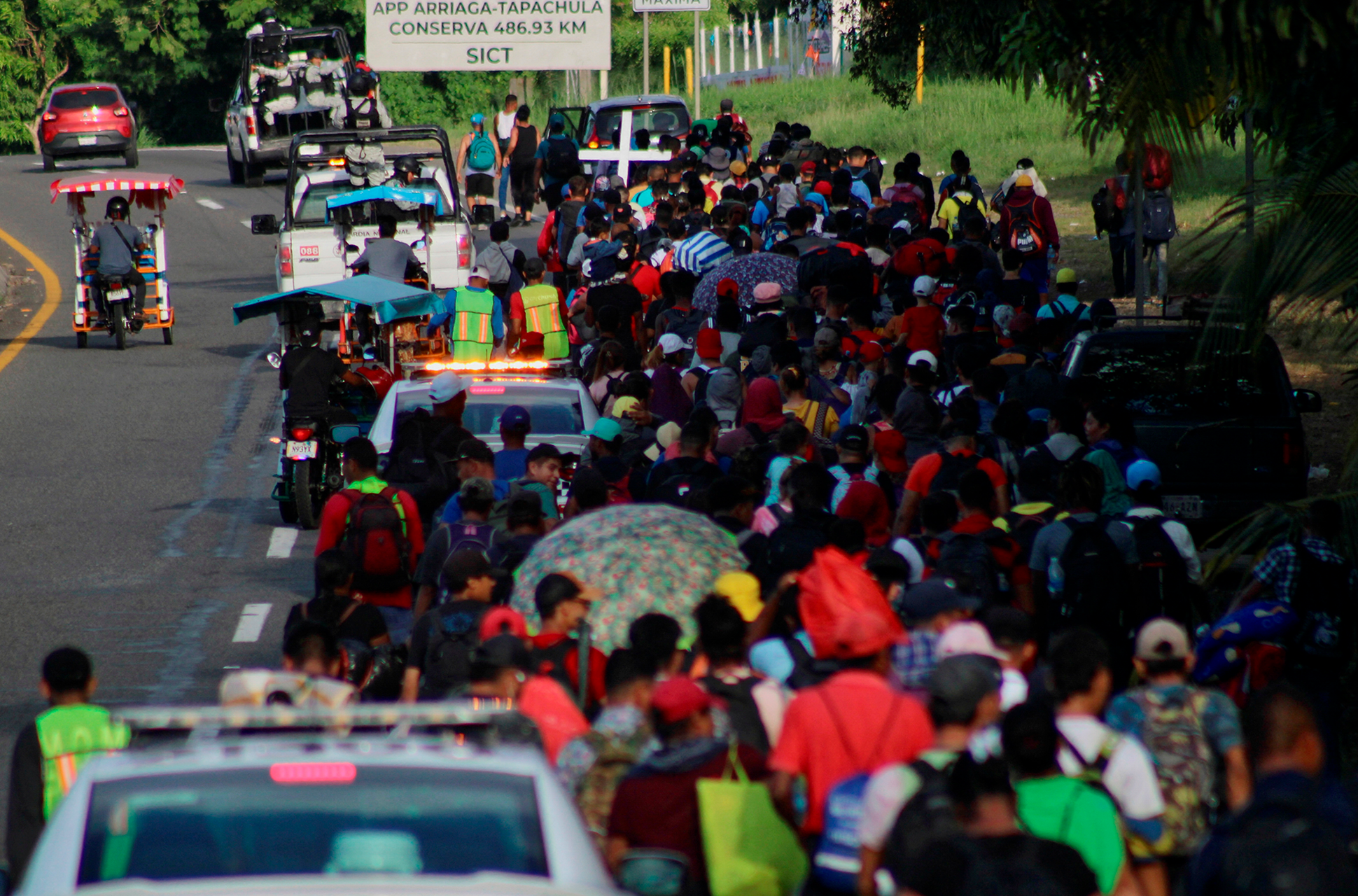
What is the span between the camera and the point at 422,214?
19.2 m

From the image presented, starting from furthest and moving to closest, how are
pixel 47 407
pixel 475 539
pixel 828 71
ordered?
pixel 828 71
pixel 47 407
pixel 475 539

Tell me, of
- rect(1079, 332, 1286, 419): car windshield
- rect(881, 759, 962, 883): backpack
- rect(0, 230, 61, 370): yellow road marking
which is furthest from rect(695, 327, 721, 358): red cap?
rect(0, 230, 61, 370): yellow road marking

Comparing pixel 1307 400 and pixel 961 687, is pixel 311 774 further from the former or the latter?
pixel 1307 400

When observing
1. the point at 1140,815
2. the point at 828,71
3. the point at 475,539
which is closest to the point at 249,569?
the point at 475,539

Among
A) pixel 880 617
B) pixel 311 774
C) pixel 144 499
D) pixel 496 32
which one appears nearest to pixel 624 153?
pixel 496 32

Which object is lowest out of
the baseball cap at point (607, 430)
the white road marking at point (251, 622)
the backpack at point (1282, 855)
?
the white road marking at point (251, 622)

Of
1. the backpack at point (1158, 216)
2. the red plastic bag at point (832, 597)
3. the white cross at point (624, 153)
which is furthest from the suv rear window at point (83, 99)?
the red plastic bag at point (832, 597)

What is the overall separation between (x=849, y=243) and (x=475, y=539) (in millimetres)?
8182

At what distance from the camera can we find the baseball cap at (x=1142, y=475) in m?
9.02

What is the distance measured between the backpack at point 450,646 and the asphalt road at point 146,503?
2.30 metres

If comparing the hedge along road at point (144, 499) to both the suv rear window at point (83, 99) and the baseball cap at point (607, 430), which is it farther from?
the suv rear window at point (83, 99)

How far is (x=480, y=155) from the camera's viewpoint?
91.0 feet

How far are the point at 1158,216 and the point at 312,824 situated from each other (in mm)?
15606

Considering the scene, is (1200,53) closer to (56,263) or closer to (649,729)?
(649,729)
